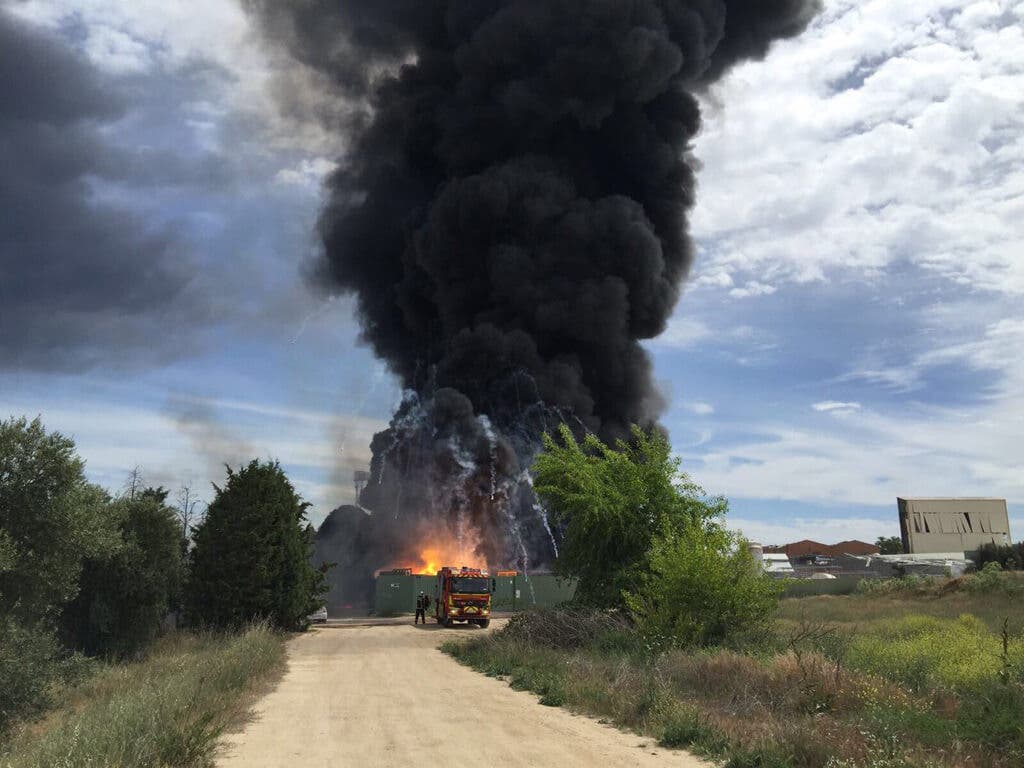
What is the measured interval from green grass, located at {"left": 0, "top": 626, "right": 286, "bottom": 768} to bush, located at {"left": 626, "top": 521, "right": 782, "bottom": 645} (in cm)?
917

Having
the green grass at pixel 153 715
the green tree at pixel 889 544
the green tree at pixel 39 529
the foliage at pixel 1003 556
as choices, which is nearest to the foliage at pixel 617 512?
the green grass at pixel 153 715

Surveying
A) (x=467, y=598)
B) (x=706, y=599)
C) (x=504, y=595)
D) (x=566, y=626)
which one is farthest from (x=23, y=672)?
(x=504, y=595)

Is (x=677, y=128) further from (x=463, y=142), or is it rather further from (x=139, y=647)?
(x=139, y=647)

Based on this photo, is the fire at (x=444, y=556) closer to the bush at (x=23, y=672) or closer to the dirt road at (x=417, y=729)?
the dirt road at (x=417, y=729)

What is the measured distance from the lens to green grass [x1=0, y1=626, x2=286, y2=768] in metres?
8.37

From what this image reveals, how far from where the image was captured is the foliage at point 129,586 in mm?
24688

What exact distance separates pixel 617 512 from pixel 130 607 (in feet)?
52.1

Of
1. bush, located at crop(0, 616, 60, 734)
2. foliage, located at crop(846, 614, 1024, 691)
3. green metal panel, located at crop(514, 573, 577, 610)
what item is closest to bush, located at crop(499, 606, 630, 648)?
foliage, located at crop(846, 614, 1024, 691)

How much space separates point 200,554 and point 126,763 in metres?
22.0

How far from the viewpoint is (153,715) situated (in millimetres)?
9695

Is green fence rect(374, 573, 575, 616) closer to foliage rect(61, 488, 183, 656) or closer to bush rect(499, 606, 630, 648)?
foliage rect(61, 488, 183, 656)

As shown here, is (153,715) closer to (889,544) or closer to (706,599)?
(706,599)

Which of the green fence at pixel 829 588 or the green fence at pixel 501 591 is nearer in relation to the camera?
the green fence at pixel 501 591

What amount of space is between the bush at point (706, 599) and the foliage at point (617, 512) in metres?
3.37
